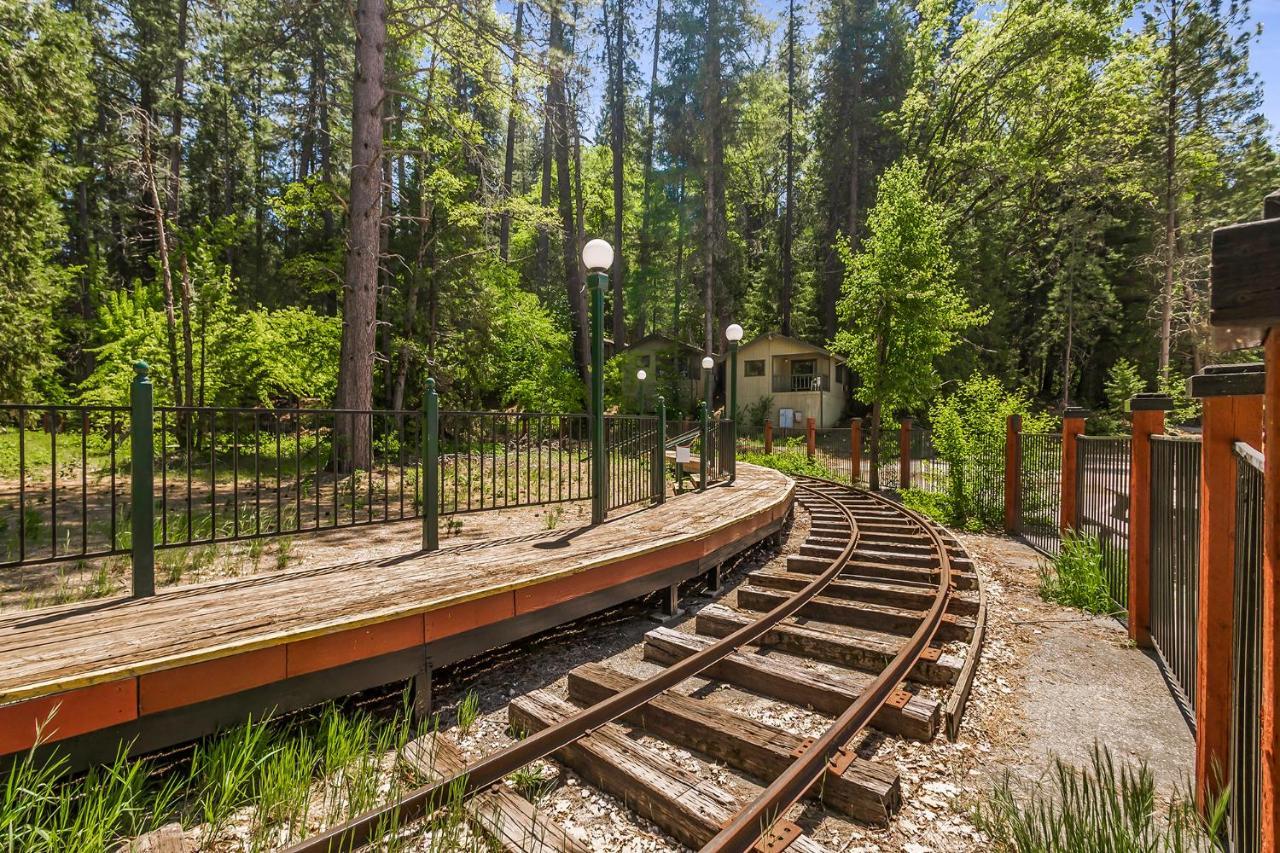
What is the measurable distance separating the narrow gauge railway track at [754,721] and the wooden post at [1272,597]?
1.42 meters

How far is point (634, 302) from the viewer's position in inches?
1444

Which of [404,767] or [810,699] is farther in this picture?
[810,699]

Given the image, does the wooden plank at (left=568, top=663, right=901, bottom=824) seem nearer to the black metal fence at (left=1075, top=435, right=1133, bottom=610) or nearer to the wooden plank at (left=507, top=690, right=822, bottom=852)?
the wooden plank at (left=507, top=690, right=822, bottom=852)

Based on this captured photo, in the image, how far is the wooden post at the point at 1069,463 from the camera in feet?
25.3

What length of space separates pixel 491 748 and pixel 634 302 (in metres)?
35.0

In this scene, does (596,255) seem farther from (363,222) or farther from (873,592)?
(363,222)

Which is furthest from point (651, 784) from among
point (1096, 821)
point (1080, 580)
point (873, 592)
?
point (1080, 580)

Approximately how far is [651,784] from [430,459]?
327cm

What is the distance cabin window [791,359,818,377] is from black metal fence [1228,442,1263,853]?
31000 mm

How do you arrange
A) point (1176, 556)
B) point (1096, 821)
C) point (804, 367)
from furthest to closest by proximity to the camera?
point (804, 367) → point (1176, 556) → point (1096, 821)

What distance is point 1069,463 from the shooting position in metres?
7.75

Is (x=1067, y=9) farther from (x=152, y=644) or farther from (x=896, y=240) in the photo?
(x=152, y=644)

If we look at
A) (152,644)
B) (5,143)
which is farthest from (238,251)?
(152,644)

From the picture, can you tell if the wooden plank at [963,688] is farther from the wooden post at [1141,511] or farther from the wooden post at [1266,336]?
the wooden post at [1266,336]
